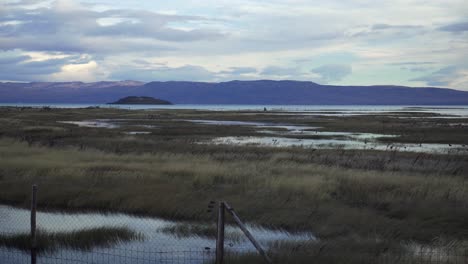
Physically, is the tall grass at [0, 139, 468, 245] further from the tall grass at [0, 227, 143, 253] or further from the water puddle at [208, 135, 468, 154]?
the water puddle at [208, 135, 468, 154]

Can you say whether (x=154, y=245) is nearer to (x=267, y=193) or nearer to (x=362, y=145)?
(x=267, y=193)

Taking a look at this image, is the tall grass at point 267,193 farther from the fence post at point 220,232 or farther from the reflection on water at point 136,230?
the fence post at point 220,232

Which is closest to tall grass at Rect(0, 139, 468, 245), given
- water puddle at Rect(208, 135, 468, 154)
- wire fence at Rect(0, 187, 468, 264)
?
wire fence at Rect(0, 187, 468, 264)

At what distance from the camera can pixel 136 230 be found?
45.6 feet

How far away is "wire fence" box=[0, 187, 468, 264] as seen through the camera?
10484 millimetres

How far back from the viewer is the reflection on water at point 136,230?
12109 millimetres

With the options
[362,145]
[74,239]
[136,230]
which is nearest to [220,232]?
[74,239]

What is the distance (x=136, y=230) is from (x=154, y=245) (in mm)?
1468

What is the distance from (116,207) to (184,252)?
5337 millimetres

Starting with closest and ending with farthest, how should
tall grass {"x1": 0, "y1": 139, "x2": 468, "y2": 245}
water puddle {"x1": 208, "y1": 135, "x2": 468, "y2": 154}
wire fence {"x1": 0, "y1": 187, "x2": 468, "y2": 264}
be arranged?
wire fence {"x1": 0, "y1": 187, "x2": 468, "y2": 264} → tall grass {"x1": 0, "y1": 139, "x2": 468, "y2": 245} → water puddle {"x1": 208, "y1": 135, "x2": 468, "y2": 154}

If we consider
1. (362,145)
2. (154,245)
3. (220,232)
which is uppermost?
(220,232)

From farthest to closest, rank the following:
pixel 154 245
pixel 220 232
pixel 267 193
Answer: pixel 267 193 < pixel 154 245 < pixel 220 232

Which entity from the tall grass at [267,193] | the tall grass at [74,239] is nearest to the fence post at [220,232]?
the tall grass at [74,239]

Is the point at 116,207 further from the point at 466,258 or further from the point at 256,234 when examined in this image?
the point at 466,258
